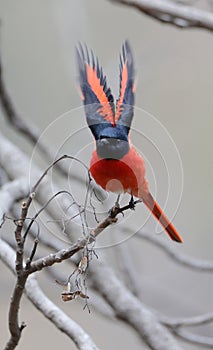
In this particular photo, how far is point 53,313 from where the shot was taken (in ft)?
2.07

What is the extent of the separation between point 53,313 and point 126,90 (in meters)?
0.30

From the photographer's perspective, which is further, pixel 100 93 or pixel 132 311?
pixel 132 311

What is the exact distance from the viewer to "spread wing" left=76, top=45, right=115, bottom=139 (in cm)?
38

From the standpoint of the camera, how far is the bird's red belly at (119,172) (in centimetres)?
38

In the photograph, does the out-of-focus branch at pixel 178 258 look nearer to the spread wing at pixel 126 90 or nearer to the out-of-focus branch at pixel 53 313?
the out-of-focus branch at pixel 53 313

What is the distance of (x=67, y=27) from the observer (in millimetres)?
1474

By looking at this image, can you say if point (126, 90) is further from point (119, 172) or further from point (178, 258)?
point (178, 258)

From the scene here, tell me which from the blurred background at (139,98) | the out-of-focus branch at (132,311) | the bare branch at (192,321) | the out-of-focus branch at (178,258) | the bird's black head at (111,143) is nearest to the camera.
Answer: the bird's black head at (111,143)

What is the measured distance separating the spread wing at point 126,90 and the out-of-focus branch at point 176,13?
50 centimetres

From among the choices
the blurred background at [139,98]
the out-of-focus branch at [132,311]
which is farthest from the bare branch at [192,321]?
the blurred background at [139,98]

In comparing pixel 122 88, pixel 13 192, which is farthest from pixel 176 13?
pixel 122 88

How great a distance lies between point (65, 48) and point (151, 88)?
27cm

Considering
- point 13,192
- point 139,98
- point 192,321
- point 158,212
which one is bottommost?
point 192,321

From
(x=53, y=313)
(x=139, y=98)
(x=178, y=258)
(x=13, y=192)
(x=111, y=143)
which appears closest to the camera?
(x=111, y=143)
